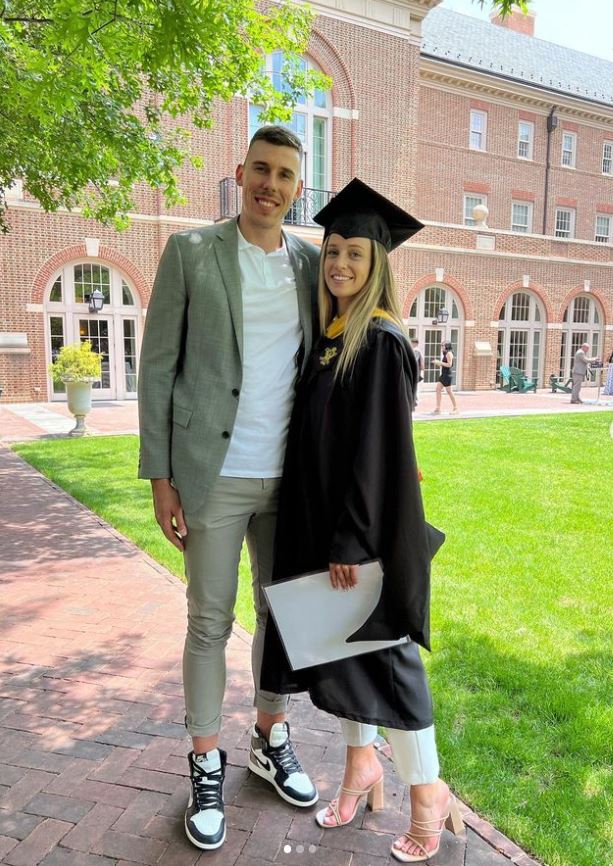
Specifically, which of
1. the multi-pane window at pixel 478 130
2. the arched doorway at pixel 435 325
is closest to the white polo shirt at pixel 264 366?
the arched doorway at pixel 435 325

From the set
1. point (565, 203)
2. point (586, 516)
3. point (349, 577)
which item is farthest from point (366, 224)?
point (565, 203)

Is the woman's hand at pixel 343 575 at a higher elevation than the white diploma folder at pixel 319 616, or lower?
higher

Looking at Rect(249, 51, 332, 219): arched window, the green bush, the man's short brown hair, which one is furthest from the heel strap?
Rect(249, 51, 332, 219): arched window

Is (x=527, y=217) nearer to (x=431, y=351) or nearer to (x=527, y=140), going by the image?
(x=527, y=140)

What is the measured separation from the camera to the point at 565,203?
87.2 ft

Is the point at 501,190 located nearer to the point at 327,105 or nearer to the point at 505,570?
the point at 327,105

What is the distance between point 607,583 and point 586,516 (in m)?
1.83

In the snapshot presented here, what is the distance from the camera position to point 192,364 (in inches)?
82.3

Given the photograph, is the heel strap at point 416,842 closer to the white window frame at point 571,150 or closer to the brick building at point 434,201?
the brick building at point 434,201

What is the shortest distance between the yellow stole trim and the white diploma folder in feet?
2.46

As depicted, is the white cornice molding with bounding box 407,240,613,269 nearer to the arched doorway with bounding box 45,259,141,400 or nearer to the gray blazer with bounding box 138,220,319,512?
the arched doorway with bounding box 45,259,141,400

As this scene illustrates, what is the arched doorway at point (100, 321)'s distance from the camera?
1689cm

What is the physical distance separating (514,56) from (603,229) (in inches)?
328

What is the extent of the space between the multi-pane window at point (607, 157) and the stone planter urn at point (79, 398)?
1007 inches
